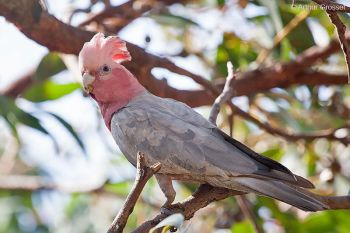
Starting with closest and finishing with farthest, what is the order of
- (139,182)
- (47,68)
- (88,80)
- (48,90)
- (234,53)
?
(139,182) < (88,80) < (47,68) < (234,53) < (48,90)

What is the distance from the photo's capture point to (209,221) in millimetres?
3379

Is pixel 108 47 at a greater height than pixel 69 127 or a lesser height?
greater

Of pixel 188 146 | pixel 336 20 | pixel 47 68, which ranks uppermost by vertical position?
pixel 336 20

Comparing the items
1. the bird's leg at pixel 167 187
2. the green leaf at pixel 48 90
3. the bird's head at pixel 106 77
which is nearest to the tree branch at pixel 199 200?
the bird's leg at pixel 167 187

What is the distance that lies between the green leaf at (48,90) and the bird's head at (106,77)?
85cm

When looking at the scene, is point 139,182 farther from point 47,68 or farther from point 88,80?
point 47,68

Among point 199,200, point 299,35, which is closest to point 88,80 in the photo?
point 199,200

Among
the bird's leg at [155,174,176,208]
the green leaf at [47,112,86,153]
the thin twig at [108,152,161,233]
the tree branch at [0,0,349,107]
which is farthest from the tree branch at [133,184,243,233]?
the green leaf at [47,112,86,153]

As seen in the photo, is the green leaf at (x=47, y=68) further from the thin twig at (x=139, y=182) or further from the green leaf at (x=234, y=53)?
the thin twig at (x=139, y=182)

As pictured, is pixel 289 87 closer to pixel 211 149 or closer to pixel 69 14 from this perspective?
pixel 69 14

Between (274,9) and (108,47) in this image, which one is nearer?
(108,47)

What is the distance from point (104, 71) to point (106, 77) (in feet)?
0.06

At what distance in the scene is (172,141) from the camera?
Result: 199 centimetres

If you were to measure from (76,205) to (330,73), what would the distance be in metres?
1.30
